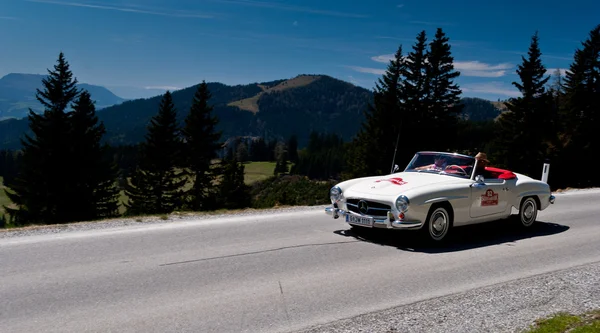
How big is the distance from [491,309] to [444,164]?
4.93m

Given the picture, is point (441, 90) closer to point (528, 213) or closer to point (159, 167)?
point (159, 167)

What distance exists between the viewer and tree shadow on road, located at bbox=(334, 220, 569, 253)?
29.4 feet

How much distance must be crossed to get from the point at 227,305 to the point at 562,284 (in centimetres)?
513

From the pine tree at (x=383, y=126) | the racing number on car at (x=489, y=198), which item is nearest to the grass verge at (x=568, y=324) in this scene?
the racing number on car at (x=489, y=198)

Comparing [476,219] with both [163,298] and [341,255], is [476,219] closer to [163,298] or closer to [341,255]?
[341,255]

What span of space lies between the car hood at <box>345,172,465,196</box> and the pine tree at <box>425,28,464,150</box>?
37.9 m

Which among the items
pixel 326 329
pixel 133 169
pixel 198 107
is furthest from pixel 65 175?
pixel 326 329

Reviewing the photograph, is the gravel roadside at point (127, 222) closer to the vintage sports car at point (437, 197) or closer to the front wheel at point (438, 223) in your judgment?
the vintage sports car at point (437, 197)

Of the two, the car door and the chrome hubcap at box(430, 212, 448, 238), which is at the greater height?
the car door

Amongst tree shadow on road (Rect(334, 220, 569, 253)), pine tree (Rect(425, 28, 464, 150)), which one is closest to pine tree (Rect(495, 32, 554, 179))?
pine tree (Rect(425, 28, 464, 150))

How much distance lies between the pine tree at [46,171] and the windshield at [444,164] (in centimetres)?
2665

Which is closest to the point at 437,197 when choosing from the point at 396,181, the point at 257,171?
the point at 396,181

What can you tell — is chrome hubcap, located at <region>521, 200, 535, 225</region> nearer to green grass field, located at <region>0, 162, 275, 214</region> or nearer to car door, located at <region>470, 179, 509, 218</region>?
car door, located at <region>470, 179, 509, 218</region>

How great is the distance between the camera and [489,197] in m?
9.85
